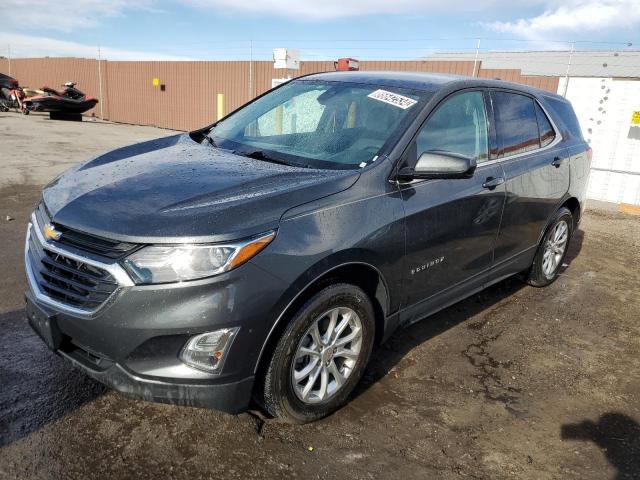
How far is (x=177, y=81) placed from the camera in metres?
19.4

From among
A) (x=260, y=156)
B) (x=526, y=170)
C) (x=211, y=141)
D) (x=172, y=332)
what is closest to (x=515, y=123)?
(x=526, y=170)

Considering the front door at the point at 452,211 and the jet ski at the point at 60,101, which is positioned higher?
the front door at the point at 452,211

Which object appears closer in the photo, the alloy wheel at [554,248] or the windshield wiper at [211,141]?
the windshield wiper at [211,141]

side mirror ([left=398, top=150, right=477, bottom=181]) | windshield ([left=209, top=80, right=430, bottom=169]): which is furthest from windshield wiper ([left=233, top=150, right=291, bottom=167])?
side mirror ([left=398, top=150, right=477, bottom=181])

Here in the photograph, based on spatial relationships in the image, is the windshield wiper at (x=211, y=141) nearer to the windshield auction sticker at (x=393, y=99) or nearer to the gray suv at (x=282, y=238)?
the gray suv at (x=282, y=238)

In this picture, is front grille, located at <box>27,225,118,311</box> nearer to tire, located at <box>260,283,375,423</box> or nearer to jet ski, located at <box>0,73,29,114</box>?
tire, located at <box>260,283,375,423</box>

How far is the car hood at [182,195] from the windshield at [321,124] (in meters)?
0.23

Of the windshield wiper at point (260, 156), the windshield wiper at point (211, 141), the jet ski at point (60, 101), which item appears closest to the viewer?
the windshield wiper at point (260, 156)

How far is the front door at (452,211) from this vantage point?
3086mm

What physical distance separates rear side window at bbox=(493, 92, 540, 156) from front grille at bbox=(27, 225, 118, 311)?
2.86 m

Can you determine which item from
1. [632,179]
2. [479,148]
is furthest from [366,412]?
[632,179]

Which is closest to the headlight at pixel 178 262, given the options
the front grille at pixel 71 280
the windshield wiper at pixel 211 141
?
the front grille at pixel 71 280

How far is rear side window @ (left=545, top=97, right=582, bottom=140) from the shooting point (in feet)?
15.8

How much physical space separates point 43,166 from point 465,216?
8.54 m
